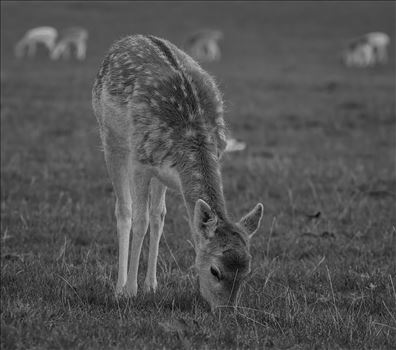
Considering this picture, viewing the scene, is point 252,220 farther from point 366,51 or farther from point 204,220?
point 366,51

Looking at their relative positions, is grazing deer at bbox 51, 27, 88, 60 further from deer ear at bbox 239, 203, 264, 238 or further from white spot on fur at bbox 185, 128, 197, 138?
deer ear at bbox 239, 203, 264, 238

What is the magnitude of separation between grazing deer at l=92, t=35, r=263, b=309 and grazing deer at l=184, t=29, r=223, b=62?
111ft

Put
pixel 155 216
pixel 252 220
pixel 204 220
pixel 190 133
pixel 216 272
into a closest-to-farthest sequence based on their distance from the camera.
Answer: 1. pixel 216 272
2. pixel 204 220
3. pixel 252 220
4. pixel 190 133
5. pixel 155 216

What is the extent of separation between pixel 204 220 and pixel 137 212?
1.34 metres

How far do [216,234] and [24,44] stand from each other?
34.1 meters

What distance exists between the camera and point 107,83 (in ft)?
24.6

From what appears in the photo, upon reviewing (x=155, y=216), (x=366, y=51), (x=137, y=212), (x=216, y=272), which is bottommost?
(x=366, y=51)

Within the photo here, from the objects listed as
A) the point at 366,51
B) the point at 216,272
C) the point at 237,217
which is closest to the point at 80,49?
the point at 366,51

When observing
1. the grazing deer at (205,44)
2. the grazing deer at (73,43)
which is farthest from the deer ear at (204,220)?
the grazing deer at (205,44)

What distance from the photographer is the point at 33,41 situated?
→ 38.5 m

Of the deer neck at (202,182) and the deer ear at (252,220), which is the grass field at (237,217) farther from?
the deer neck at (202,182)

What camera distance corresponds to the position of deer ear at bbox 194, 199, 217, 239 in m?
5.65

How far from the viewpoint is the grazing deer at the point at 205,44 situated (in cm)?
4169

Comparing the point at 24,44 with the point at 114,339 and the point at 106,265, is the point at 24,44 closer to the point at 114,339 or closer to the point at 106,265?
the point at 106,265
